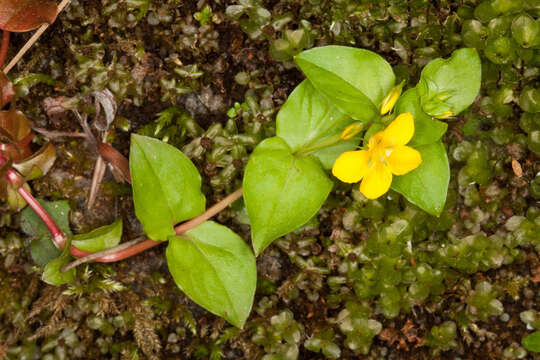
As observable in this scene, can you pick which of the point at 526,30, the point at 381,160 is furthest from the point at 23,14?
the point at 526,30

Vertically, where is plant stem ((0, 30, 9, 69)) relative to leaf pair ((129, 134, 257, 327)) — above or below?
above

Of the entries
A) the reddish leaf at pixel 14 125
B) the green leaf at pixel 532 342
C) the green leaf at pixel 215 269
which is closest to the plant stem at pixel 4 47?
the reddish leaf at pixel 14 125

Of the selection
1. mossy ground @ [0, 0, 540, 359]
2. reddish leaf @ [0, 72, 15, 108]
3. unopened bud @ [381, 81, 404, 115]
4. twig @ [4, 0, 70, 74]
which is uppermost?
twig @ [4, 0, 70, 74]

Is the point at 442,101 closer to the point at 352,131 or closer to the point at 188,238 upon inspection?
the point at 352,131

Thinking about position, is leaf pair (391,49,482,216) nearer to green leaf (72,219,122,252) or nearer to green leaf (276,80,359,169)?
green leaf (276,80,359,169)

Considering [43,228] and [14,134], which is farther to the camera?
[43,228]

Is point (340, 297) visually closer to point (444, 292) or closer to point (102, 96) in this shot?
point (444, 292)

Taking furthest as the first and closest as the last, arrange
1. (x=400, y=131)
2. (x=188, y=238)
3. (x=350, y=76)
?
(x=188, y=238) < (x=350, y=76) < (x=400, y=131)

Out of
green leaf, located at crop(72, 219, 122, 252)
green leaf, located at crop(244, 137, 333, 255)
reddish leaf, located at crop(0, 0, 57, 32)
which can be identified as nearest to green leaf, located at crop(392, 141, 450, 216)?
green leaf, located at crop(244, 137, 333, 255)
